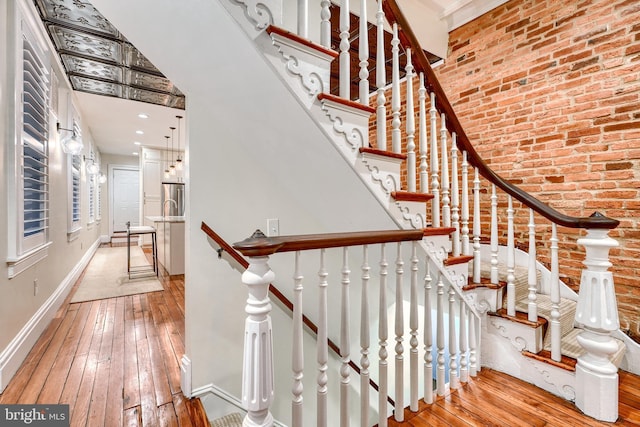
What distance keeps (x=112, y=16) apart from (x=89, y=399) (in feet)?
6.99

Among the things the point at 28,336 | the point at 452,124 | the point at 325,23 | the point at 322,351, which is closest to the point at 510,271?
the point at 452,124

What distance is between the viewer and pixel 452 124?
1678 millimetres

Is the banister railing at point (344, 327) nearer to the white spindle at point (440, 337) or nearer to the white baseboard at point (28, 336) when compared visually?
the white spindle at point (440, 337)

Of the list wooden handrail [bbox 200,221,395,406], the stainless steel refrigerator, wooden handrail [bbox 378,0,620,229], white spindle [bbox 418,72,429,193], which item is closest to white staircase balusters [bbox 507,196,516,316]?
wooden handrail [bbox 378,0,620,229]

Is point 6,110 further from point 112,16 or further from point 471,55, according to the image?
point 471,55

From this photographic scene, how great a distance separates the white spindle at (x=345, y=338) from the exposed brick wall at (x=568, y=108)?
7.27ft

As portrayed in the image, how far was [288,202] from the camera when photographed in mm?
2221

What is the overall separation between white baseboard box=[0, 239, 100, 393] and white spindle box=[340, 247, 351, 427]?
2059 mm

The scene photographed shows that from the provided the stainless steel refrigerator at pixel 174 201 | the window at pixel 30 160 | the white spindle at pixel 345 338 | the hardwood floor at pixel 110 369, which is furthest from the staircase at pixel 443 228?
the stainless steel refrigerator at pixel 174 201

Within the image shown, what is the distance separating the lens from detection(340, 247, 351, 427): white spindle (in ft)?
3.62

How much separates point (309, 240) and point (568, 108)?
261 centimetres

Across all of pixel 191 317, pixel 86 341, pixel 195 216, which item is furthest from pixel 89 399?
pixel 195 216

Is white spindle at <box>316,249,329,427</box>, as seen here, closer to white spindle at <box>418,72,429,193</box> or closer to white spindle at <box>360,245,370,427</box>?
white spindle at <box>360,245,370,427</box>

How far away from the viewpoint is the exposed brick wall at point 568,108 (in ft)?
6.63
